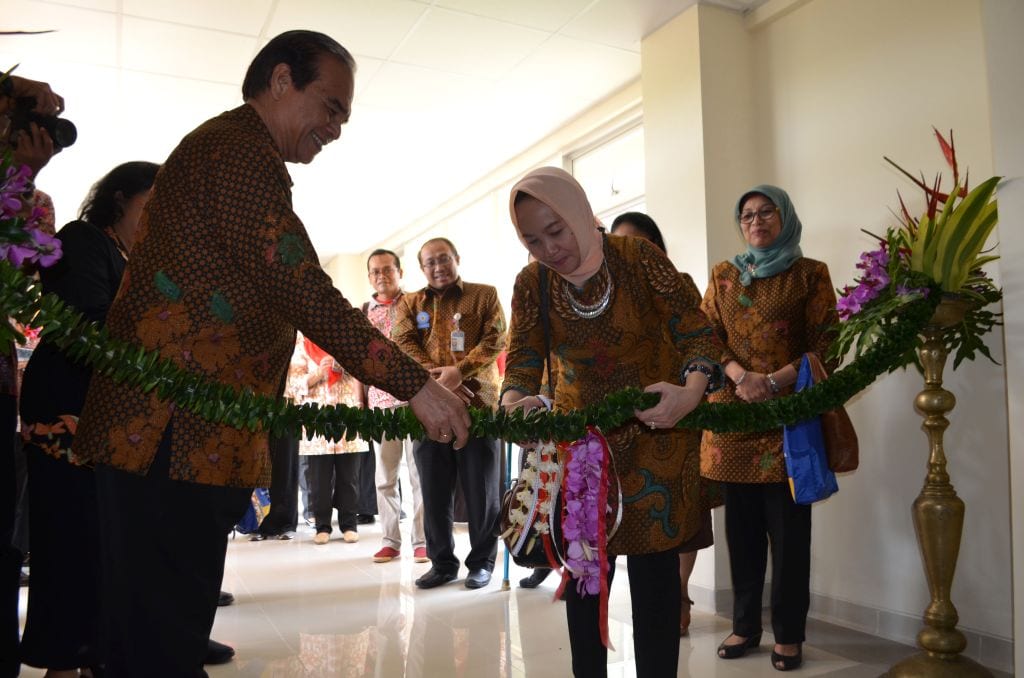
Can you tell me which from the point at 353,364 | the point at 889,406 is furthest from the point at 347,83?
the point at 889,406

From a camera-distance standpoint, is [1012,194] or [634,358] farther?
[1012,194]

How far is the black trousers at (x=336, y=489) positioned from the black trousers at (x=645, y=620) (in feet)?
13.9

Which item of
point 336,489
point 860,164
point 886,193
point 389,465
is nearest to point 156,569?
point 886,193

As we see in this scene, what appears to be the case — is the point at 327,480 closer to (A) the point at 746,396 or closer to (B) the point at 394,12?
(B) the point at 394,12

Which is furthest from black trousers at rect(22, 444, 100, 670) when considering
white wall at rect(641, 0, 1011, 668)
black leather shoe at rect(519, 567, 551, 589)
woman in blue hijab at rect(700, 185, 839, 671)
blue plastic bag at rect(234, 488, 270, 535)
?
white wall at rect(641, 0, 1011, 668)

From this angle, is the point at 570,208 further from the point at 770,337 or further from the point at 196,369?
the point at 770,337

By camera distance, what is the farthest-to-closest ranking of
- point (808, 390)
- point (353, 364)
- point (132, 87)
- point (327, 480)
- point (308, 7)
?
point (327, 480)
point (132, 87)
point (308, 7)
point (808, 390)
point (353, 364)

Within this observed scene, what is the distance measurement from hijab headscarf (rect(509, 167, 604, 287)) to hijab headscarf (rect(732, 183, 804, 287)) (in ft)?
4.35

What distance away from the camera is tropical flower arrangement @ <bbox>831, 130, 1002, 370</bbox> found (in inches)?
92.4

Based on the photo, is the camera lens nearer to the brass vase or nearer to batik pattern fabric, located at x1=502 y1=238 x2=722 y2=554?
batik pattern fabric, located at x1=502 y1=238 x2=722 y2=554

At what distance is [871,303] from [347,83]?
5.92 ft

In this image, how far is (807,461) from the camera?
101 inches

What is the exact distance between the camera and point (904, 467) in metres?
3.07

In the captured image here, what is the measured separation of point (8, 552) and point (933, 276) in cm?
270
